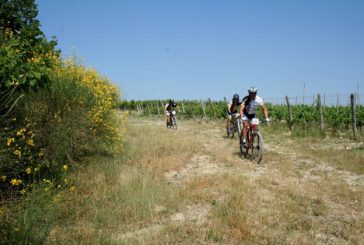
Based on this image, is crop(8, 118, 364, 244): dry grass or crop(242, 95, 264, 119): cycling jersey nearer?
crop(8, 118, 364, 244): dry grass

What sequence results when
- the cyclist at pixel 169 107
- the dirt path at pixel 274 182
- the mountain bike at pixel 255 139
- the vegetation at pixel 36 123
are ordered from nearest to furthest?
the vegetation at pixel 36 123, the dirt path at pixel 274 182, the mountain bike at pixel 255 139, the cyclist at pixel 169 107

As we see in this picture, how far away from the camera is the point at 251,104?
8719mm

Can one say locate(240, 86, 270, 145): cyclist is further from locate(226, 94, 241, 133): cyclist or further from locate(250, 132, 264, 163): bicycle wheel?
locate(226, 94, 241, 133): cyclist

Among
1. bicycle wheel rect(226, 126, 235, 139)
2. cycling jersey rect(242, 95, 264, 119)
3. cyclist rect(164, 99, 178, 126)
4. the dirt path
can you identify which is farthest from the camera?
cyclist rect(164, 99, 178, 126)

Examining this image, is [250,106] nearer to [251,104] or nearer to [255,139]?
[251,104]

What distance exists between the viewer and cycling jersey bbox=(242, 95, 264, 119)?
8.67 m

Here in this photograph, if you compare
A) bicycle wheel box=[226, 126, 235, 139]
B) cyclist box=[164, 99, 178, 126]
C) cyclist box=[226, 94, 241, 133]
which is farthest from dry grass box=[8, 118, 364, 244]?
cyclist box=[164, 99, 178, 126]

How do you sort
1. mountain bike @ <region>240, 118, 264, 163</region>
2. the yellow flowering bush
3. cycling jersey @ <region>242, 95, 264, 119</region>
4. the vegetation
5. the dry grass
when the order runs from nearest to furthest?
the dry grass < the vegetation < the yellow flowering bush < mountain bike @ <region>240, 118, 264, 163</region> < cycling jersey @ <region>242, 95, 264, 119</region>

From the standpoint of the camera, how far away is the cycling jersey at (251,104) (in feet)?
28.5

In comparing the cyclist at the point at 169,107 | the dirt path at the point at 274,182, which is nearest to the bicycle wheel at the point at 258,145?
the dirt path at the point at 274,182

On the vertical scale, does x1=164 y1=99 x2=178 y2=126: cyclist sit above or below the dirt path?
above

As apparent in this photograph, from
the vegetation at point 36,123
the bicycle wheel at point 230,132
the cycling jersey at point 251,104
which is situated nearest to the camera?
the vegetation at point 36,123

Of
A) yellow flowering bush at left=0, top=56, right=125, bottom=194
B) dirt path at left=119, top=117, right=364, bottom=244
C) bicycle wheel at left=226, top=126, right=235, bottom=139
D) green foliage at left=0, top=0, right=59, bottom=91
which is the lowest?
dirt path at left=119, top=117, right=364, bottom=244

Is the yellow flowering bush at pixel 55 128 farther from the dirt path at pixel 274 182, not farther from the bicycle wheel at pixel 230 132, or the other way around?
the bicycle wheel at pixel 230 132
